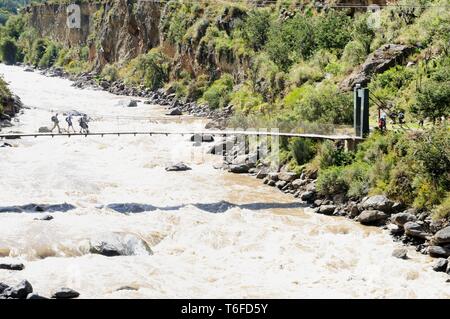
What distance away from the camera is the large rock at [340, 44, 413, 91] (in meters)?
30.2

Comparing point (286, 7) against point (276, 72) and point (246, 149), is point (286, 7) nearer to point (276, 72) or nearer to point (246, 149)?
point (276, 72)

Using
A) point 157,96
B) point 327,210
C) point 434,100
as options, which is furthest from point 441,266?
point 157,96

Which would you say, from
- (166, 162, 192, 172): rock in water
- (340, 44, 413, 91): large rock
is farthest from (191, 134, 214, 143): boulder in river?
(340, 44, 413, 91): large rock

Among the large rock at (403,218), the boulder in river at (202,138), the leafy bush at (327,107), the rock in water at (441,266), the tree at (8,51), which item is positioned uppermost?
the tree at (8,51)

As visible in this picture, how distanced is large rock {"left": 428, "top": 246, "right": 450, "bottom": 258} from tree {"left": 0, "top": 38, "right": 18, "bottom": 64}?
94514 mm

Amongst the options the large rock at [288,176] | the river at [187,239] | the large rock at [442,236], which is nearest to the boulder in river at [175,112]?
the river at [187,239]

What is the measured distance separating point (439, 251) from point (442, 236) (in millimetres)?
473

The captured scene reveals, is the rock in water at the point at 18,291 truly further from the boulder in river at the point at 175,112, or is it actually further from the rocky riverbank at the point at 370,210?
the boulder in river at the point at 175,112

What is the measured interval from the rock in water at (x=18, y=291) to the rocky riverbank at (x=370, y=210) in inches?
390

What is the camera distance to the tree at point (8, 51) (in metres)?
A: 102

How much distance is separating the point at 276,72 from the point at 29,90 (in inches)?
1321

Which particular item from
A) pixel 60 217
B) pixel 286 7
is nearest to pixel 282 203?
pixel 60 217

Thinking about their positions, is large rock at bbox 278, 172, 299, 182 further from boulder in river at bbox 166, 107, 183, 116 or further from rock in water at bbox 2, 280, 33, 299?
boulder in river at bbox 166, 107, 183, 116

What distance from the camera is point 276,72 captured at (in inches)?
1510
